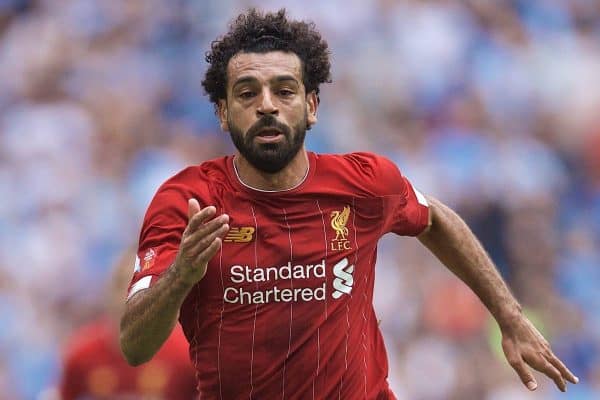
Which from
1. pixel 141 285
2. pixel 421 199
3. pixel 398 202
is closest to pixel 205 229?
pixel 141 285

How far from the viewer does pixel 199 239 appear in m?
3.69

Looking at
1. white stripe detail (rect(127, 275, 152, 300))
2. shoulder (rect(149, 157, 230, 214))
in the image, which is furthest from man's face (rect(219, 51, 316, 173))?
white stripe detail (rect(127, 275, 152, 300))

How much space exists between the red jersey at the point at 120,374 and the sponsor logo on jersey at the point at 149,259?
2305 mm

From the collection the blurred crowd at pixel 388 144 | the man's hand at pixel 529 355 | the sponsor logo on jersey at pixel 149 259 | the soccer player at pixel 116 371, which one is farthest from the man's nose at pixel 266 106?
the blurred crowd at pixel 388 144

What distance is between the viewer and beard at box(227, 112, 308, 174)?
437 centimetres

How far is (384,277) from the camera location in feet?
29.3

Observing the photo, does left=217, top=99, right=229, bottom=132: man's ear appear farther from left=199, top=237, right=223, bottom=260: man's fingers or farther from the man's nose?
left=199, top=237, right=223, bottom=260: man's fingers

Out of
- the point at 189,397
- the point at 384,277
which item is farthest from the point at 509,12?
the point at 189,397

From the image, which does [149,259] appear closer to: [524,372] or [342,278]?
[342,278]

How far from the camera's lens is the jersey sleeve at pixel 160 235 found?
405cm

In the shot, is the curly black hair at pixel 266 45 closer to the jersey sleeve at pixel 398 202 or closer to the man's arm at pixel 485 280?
the jersey sleeve at pixel 398 202

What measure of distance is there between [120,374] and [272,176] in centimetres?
242

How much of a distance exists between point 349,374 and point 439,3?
6.36m

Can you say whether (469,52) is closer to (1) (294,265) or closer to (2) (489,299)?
(2) (489,299)
